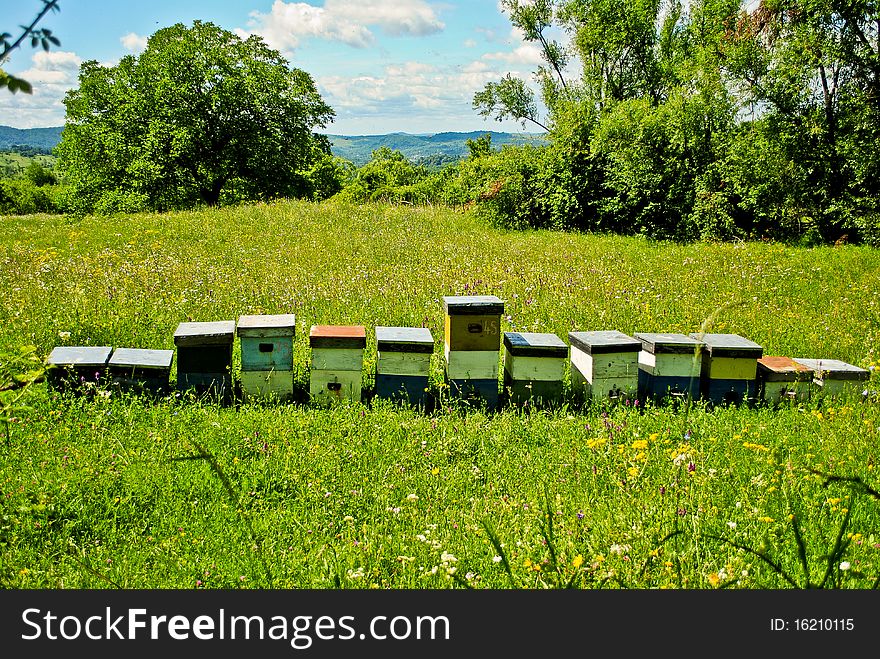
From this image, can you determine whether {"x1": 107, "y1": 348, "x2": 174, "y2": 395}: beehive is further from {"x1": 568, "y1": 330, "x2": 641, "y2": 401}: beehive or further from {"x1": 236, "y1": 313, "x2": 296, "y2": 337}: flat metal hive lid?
{"x1": 568, "y1": 330, "x2": 641, "y2": 401}: beehive

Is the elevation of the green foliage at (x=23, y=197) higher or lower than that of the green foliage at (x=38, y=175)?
lower

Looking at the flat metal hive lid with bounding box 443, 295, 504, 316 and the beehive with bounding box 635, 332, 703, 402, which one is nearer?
the flat metal hive lid with bounding box 443, 295, 504, 316

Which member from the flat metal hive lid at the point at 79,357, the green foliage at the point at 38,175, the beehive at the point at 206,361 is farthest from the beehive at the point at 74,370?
the green foliage at the point at 38,175

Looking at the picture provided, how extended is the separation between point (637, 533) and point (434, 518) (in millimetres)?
1062

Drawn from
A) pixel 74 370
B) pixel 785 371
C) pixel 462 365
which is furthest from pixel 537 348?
pixel 74 370

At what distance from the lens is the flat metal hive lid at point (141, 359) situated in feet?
16.1

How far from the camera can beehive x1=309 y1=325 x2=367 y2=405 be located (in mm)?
5027

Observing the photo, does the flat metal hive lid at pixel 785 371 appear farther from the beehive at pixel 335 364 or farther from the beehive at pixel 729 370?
the beehive at pixel 335 364

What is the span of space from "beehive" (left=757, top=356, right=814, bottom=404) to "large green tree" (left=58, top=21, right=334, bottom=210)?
25.8 meters

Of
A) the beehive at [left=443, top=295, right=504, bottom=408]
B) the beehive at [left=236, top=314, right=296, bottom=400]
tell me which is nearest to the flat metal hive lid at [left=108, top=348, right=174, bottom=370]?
the beehive at [left=236, top=314, right=296, bottom=400]

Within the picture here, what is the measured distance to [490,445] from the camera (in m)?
4.48

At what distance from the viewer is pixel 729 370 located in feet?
17.4

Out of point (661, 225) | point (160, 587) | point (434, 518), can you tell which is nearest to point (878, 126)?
point (661, 225)

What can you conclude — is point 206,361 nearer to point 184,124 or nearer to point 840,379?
point 840,379
